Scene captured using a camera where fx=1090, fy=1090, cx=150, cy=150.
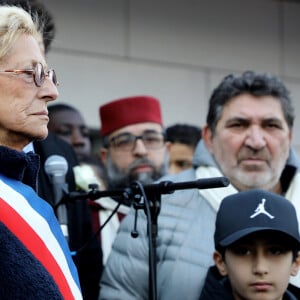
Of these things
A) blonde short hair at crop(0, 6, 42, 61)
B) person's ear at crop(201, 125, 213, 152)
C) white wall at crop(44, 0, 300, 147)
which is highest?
white wall at crop(44, 0, 300, 147)

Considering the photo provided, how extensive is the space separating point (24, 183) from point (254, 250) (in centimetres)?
113

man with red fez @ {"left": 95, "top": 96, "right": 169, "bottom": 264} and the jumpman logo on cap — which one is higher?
man with red fez @ {"left": 95, "top": 96, "right": 169, "bottom": 264}

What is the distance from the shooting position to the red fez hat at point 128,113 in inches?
238

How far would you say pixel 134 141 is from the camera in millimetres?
5844

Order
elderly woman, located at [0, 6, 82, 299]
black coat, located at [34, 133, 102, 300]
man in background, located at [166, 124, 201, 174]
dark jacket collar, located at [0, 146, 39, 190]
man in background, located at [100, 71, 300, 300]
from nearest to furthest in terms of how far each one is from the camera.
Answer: elderly woman, located at [0, 6, 82, 299]
dark jacket collar, located at [0, 146, 39, 190]
man in background, located at [100, 71, 300, 300]
black coat, located at [34, 133, 102, 300]
man in background, located at [166, 124, 201, 174]

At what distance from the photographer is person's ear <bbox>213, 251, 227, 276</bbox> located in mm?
3986

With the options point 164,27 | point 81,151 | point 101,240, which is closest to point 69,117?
point 81,151

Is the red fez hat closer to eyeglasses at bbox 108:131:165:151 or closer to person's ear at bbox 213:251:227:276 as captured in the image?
eyeglasses at bbox 108:131:165:151

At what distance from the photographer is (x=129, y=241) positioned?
4227 millimetres

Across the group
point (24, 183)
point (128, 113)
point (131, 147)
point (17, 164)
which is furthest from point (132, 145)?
point (17, 164)

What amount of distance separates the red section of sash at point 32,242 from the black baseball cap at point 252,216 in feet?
3.60

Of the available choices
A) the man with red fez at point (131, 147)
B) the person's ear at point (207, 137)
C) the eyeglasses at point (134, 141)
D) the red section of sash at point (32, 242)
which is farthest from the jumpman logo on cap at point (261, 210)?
the eyeglasses at point (134, 141)

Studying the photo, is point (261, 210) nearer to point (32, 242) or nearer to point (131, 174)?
point (32, 242)

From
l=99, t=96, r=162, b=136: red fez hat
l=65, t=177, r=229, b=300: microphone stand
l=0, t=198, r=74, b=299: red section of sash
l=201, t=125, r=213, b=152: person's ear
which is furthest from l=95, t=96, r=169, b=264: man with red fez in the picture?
l=0, t=198, r=74, b=299: red section of sash
